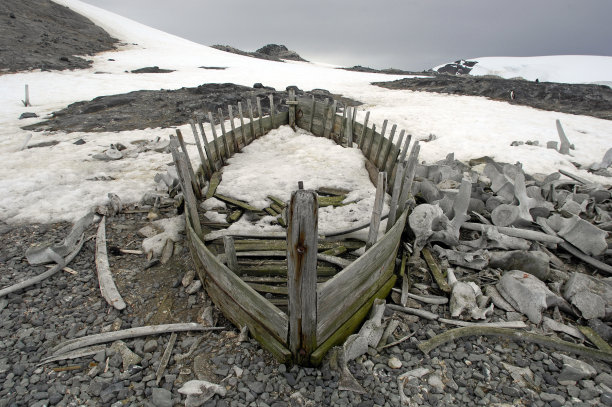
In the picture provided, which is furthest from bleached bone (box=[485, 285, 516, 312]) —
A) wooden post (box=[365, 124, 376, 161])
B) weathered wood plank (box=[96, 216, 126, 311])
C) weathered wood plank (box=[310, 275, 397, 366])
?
weathered wood plank (box=[96, 216, 126, 311])

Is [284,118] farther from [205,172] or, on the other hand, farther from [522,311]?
[522,311]

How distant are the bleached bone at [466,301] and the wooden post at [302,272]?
6.74ft

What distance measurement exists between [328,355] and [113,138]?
11067mm

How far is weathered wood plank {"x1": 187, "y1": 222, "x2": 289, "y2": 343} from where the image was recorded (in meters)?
2.97

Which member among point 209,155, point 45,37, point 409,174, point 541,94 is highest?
point 45,37

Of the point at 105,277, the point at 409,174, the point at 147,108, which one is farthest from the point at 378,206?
the point at 147,108

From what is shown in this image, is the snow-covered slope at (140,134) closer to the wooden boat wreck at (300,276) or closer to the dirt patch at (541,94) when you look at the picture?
the dirt patch at (541,94)

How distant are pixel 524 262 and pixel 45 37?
130 feet

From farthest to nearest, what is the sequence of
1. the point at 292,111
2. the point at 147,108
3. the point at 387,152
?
the point at 147,108 → the point at 292,111 → the point at 387,152

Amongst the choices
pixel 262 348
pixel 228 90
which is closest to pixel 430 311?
pixel 262 348

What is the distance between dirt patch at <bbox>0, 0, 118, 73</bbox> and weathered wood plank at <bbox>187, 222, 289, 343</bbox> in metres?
27.4

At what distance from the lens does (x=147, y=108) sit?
14992 millimetres

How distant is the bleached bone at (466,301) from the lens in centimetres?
390

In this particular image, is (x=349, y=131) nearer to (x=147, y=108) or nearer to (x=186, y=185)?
(x=186, y=185)
